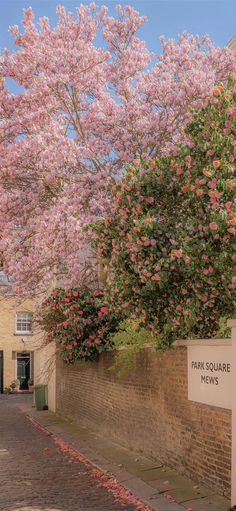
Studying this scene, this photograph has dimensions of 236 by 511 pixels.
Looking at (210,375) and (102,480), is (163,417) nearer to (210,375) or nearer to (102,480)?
(102,480)

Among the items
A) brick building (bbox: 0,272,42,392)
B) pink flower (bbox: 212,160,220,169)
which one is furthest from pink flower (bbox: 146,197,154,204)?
brick building (bbox: 0,272,42,392)

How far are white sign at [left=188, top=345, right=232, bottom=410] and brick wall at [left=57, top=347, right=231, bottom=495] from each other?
0.55ft

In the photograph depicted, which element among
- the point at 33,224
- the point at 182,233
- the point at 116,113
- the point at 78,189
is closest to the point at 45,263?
the point at 33,224

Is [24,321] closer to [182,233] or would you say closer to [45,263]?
[45,263]

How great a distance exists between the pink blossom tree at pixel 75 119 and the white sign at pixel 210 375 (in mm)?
5798

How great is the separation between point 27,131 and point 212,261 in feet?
31.9

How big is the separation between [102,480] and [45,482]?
0.91 m

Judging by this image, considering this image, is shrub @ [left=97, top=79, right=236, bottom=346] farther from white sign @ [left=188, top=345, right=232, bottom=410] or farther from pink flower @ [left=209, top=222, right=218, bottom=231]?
white sign @ [left=188, top=345, right=232, bottom=410]

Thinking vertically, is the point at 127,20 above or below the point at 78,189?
above

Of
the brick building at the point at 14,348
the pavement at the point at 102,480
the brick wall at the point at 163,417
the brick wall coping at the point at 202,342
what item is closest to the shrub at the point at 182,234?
the brick wall coping at the point at 202,342

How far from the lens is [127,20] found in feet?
62.7

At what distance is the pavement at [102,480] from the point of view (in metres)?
9.46

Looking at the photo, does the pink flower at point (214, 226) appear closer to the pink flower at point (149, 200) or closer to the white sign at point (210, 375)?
the white sign at point (210, 375)

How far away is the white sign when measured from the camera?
963 centimetres
